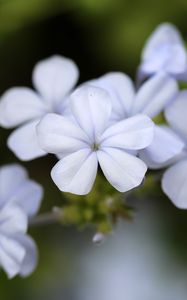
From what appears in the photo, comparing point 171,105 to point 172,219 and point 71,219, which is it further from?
point 172,219

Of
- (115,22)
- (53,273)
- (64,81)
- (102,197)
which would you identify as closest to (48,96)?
(64,81)

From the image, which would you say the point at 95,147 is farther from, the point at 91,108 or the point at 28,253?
the point at 28,253

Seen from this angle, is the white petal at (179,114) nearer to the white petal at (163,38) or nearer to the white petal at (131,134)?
the white petal at (131,134)

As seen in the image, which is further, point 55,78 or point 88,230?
point 88,230

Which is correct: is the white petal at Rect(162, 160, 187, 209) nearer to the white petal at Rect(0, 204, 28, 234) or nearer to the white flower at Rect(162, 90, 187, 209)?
the white flower at Rect(162, 90, 187, 209)

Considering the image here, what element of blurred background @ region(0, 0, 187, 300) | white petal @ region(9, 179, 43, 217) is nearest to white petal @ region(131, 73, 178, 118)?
white petal @ region(9, 179, 43, 217)

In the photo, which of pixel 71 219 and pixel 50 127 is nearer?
pixel 50 127

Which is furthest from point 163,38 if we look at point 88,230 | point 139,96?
point 88,230
